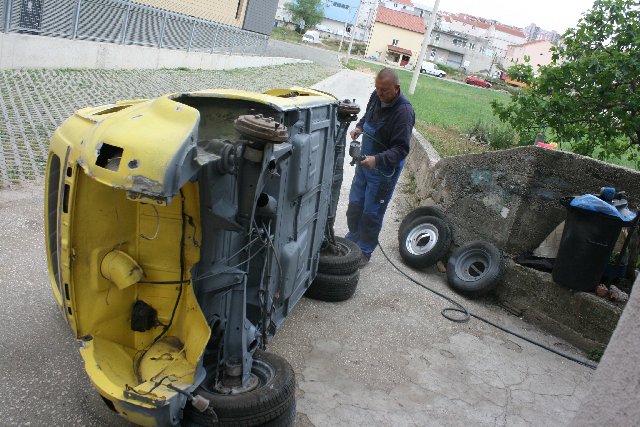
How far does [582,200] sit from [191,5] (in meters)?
28.3

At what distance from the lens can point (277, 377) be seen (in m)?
3.60

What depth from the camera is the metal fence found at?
1369 cm

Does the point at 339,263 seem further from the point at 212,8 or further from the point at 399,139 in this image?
the point at 212,8

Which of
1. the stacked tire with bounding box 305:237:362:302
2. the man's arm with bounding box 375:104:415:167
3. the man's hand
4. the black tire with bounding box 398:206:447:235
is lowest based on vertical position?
A: the stacked tire with bounding box 305:237:362:302

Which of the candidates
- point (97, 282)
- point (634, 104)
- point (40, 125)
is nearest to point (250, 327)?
point (97, 282)

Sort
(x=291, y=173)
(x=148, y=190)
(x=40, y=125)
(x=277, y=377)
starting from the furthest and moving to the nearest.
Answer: (x=40, y=125), (x=291, y=173), (x=277, y=377), (x=148, y=190)

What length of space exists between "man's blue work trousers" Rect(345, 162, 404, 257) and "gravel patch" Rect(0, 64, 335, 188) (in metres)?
3.90

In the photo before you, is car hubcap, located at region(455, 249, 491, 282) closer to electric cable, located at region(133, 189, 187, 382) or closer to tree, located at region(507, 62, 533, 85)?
tree, located at region(507, 62, 533, 85)

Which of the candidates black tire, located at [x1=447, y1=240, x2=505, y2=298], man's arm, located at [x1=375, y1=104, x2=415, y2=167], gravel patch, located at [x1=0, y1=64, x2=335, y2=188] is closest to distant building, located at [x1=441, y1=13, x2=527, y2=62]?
gravel patch, located at [x1=0, y1=64, x2=335, y2=188]

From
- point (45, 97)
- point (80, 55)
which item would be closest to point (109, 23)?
point (80, 55)

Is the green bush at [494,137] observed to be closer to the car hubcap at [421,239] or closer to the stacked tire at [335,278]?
the car hubcap at [421,239]

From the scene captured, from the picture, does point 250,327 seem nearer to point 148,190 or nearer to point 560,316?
point 148,190

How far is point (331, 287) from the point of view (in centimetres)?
580

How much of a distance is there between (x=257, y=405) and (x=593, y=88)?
6.76 meters
